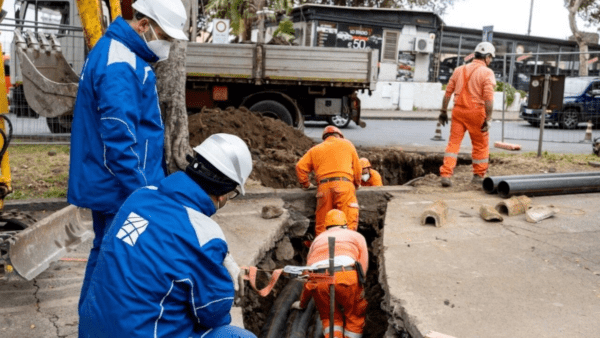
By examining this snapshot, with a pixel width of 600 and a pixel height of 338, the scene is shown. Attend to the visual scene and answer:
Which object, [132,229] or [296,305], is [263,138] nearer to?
[296,305]

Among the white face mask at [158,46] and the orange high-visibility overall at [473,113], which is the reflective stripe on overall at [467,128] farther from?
the white face mask at [158,46]

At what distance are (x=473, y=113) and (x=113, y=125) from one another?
6.29 metres

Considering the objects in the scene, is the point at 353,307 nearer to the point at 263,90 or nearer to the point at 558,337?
the point at 558,337

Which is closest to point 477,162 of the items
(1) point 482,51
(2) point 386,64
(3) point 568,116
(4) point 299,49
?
(1) point 482,51

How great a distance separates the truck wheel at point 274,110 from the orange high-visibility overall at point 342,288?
670 cm

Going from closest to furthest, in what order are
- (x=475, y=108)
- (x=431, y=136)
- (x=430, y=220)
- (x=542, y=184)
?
(x=430, y=220), (x=542, y=184), (x=475, y=108), (x=431, y=136)

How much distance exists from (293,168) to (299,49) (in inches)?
148

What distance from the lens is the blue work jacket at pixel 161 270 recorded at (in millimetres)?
2205

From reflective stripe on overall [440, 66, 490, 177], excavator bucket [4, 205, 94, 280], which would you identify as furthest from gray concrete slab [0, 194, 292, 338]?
reflective stripe on overall [440, 66, 490, 177]

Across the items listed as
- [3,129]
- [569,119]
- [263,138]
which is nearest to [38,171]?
[3,129]

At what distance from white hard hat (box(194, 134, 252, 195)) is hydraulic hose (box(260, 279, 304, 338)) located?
299cm

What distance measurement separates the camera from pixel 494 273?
502 centimetres

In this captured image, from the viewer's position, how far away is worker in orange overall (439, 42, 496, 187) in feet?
27.4

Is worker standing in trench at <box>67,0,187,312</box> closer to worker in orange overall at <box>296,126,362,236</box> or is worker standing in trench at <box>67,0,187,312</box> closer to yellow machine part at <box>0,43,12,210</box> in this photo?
yellow machine part at <box>0,43,12,210</box>
